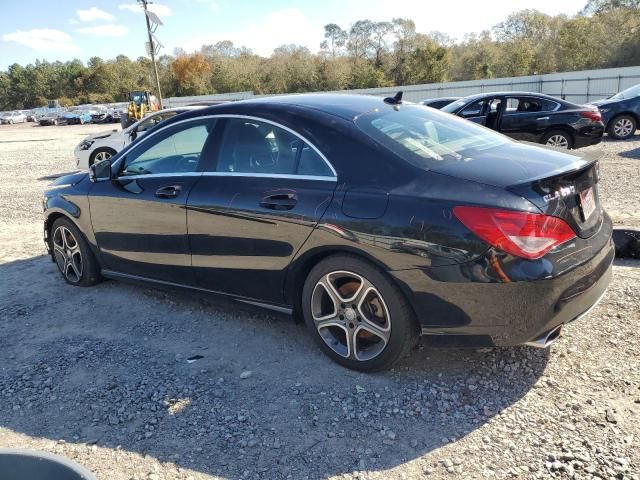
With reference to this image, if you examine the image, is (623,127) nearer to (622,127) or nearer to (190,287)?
(622,127)

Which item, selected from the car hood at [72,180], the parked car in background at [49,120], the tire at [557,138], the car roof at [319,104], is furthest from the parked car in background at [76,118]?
the car roof at [319,104]

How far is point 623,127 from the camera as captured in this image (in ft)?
45.9

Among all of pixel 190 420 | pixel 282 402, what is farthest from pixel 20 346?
pixel 282 402

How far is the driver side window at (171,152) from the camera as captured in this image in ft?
13.6

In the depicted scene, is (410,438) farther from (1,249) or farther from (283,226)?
(1,249)

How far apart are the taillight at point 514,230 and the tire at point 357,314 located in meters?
0.61

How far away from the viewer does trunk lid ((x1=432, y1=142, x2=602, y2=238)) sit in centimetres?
283

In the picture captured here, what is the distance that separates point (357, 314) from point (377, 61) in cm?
7268

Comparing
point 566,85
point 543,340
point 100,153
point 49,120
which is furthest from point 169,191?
point 49,120

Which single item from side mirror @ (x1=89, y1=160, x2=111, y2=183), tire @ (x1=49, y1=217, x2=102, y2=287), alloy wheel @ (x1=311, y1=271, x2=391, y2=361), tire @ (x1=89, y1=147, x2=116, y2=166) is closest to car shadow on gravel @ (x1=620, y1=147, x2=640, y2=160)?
alloy wheel @ (x1=311, y1=271, x2=391, y2=361)

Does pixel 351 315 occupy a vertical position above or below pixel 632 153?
above

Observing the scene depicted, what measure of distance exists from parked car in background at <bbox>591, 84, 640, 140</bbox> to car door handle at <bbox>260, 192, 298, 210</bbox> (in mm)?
13033

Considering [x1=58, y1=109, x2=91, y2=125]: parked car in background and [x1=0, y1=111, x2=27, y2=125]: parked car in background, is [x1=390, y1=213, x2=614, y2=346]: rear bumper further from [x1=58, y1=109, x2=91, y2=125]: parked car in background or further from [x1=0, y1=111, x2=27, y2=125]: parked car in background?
[x1=0, y1=111, x2=27, y2=125]: parked car in background

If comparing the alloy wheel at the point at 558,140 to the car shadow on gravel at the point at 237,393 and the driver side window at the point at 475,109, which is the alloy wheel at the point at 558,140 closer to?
the driver side window at the point at 475,109
